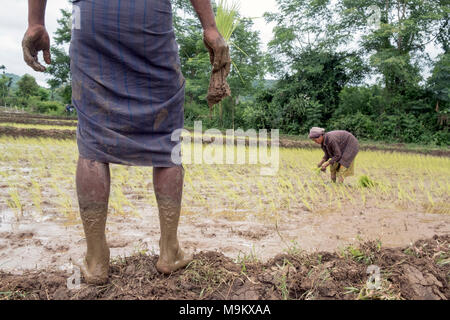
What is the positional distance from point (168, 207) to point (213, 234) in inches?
31.0

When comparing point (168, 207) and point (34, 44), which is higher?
point (34, 44)

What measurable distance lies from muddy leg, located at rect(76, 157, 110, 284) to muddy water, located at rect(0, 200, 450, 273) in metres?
0.29

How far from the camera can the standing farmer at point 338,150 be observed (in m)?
4.07

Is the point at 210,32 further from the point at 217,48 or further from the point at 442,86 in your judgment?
the point at 442,86

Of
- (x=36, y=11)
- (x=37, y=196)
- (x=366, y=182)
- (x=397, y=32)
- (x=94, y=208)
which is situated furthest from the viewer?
(x=397, y=32)

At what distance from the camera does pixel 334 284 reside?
1.11 m

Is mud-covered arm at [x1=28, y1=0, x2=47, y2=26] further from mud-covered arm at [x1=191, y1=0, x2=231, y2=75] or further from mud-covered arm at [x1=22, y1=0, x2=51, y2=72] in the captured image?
mud-covered arm at [x1=191, y1=0, x2=231, y2=75]

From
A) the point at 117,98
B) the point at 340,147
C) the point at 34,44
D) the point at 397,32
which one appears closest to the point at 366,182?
the point at 340,147

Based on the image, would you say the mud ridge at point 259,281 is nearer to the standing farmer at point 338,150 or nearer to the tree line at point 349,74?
the standing farmer at point 338,150

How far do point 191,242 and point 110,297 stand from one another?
73cm

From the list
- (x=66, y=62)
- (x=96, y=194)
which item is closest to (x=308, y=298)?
(x=96, y=194)

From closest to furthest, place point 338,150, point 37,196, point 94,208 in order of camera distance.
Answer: point 94,208, point 37,196, point 338,150

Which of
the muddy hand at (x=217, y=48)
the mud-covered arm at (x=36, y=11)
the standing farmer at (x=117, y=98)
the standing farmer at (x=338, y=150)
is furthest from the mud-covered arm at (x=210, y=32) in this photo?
the standing farmer at (x=338, y=150)

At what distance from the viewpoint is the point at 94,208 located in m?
1.09
